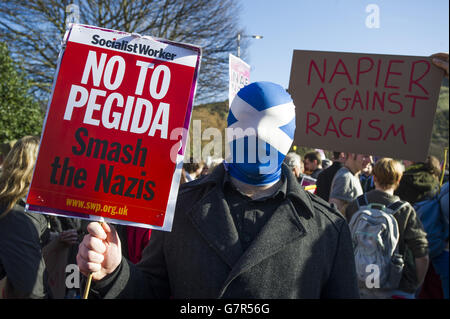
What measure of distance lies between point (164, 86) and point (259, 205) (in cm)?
63

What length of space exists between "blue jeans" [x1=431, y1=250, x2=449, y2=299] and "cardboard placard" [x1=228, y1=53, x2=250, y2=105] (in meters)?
2.36

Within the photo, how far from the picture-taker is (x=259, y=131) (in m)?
1.66

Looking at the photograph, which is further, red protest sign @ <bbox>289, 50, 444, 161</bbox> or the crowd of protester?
red protest sign @ <bbox>289, 50, 444, 161</bbox>

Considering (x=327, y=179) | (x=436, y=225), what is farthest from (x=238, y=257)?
(x=327, y=179)

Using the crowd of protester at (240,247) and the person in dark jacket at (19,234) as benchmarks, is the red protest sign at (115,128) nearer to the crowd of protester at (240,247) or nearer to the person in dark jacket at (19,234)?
the crowd of protester at (240,247)

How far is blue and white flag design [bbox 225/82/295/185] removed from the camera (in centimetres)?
167

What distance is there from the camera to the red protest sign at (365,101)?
2.95m

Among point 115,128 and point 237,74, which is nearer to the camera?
point 115,128

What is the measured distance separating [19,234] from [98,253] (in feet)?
5.20

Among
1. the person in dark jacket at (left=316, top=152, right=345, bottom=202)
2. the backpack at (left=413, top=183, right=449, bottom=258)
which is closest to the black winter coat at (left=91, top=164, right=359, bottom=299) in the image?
the backpack at (left=413, top=183, right=449, bottom=258)

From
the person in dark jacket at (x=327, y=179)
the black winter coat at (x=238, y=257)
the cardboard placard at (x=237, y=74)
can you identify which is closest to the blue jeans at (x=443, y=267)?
the person in dark jacket at (x=327, y=179)

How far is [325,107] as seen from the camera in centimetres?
321

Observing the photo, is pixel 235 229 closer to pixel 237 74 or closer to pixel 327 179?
pixel 237 74

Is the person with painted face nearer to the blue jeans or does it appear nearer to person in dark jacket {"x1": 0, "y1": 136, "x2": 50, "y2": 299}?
person in dark jacket {"x1": 0, "y1": 136, "x2": 50, "y2": 299}
